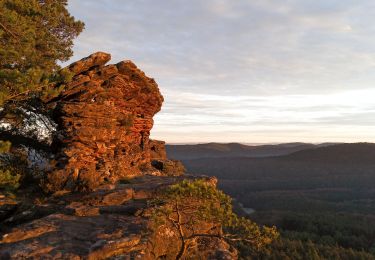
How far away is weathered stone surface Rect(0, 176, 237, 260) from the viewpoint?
44.5ft

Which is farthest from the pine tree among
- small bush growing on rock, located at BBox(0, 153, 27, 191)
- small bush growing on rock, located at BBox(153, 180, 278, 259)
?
small bush growing on rock, located at BBox(153, 180, 278, 259)

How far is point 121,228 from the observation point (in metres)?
16.0

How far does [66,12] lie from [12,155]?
14.3 meters

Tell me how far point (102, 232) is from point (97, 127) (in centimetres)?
1051

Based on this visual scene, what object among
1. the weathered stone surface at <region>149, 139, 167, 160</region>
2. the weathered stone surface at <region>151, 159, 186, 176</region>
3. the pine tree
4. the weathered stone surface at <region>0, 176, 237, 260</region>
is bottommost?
the weathered stone surface at <region>0, 176, 237, 260</region>

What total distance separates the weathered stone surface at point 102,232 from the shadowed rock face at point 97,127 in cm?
163

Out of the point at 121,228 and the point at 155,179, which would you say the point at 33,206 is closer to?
the point at 121,228

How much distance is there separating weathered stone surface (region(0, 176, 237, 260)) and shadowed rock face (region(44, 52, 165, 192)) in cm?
163

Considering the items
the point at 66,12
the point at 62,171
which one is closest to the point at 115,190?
the point at 62,171

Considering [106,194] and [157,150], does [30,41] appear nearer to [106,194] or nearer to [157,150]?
[106,194]

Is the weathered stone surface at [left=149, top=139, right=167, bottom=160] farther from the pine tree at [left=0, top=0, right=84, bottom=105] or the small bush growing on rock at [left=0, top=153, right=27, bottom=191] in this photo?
the small bush growing on rock at [left=0, top=153, right=27, bottom=191]

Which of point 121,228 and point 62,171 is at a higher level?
point 62,171

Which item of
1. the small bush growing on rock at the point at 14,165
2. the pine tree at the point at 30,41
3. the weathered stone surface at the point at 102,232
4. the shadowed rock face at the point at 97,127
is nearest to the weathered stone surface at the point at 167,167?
the shadowed rock face at the point at 97,127

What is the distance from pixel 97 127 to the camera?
2430 cm
